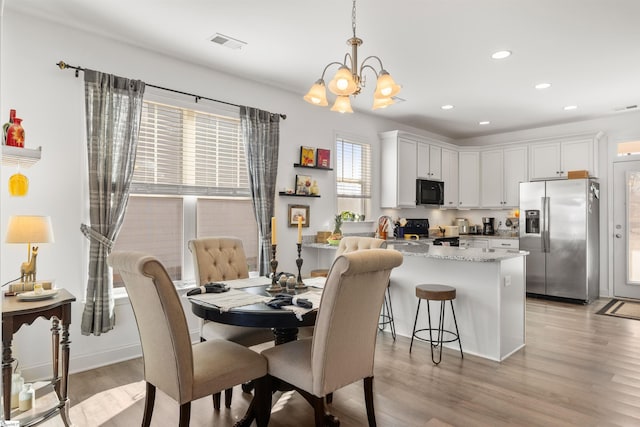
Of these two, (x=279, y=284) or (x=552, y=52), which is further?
(x=552, y=52)

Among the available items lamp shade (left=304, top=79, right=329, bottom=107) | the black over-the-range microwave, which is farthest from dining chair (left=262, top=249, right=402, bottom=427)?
the black over-the-range microwave

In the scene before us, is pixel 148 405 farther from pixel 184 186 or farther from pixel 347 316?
pixel 184 186

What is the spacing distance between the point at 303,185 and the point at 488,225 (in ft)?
12.5

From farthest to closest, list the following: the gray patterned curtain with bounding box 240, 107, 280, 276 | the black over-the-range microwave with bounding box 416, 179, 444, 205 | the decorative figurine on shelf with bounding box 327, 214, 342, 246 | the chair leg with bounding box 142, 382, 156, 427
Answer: the black over-the-range microwave with bounding box 416, 179, 444, 205
the decorative figurine on shelf with bounding box 327, 214, 342, 246
the gray patterned curtain with bounding box 240, 107, 280, 276
the chair leg with bounding box 142, 382, 156, 427

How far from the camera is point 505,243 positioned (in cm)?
648

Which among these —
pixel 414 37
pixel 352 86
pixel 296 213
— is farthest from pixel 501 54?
pixel 296 213

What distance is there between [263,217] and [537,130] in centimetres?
496

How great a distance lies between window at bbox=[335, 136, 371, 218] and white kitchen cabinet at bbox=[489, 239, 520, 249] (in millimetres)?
2203

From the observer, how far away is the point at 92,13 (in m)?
3.04

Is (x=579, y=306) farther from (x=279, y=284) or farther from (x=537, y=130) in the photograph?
(x=279, y=284)

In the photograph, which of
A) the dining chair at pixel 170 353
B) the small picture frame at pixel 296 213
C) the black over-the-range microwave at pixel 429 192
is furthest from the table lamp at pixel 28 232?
the black over-the-range microwave at pixel 429 192

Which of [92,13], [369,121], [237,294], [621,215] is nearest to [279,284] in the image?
[237,294]

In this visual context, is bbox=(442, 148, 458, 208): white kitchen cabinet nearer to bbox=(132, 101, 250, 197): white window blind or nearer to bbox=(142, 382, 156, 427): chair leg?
bbox=(132, 101, 250, 197): white window blind

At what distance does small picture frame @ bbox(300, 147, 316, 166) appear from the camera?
489 cm
